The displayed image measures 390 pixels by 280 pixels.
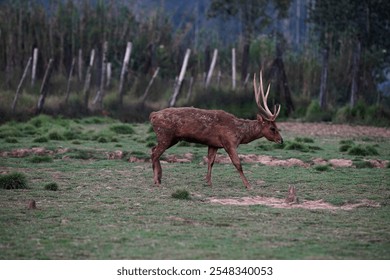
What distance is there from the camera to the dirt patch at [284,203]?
12.5m

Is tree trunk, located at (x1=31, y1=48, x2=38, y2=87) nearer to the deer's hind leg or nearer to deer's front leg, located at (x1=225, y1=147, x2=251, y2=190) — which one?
the deer's hind leg

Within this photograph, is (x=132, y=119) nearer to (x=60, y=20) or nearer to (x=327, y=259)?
(x=60, y=20)

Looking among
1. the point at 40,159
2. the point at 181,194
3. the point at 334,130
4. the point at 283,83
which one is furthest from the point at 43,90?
the point at 181,194

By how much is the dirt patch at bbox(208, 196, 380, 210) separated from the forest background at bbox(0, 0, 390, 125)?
1490 cm

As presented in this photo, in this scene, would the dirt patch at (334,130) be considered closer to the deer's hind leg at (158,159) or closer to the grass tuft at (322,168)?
the grass tuft at (322,168)

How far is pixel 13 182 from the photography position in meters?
13.9

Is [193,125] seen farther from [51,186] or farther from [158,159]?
[51,186]

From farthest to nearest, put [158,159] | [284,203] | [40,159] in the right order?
[40,159] < [158,159] < [284,203]

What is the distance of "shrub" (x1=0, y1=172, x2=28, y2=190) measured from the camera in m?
13.8

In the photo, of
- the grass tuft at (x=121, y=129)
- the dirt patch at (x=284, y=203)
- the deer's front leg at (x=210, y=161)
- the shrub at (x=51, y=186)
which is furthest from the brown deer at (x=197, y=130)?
the grass tuft at (x=121, y=129)

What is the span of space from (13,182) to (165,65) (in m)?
23.3

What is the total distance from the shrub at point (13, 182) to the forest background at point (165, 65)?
12.9 m

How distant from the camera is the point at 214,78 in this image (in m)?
35.6

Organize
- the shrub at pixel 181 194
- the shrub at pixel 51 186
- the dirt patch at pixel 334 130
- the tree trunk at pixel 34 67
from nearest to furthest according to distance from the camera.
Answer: the shrub at pixel 181 194
the shrub at pixel 51 186
the dirt patch at pixel 334 130
the tree trunk at pixel 34 67
